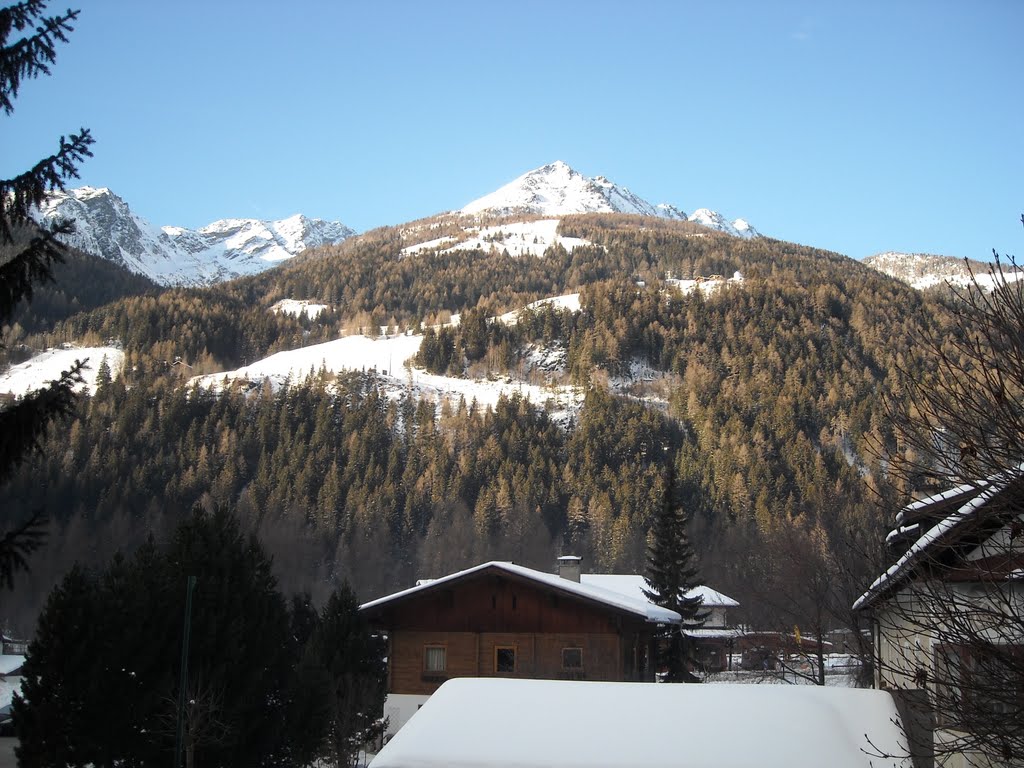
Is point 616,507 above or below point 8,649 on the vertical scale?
above

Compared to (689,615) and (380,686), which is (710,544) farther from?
(380,686)

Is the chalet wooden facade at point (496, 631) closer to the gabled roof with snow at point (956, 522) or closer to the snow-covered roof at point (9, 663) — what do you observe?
the gabled roof with snow at point (956, 522)

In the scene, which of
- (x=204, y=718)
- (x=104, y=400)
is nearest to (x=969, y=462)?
(x=204, y=718)

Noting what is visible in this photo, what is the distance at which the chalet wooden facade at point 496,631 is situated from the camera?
1158 inches

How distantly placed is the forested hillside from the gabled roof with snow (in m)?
57.0

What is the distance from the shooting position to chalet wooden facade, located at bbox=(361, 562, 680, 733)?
96.5 ft

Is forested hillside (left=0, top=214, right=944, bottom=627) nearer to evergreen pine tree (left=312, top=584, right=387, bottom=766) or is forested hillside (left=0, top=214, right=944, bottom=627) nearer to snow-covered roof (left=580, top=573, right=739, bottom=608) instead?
snow-covered roof (left=580, top=573, right=739, bottom=608)

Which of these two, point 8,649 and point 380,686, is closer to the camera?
point 380,686

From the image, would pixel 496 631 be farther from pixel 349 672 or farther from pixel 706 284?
pixel 706 284

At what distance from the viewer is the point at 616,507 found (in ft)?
359

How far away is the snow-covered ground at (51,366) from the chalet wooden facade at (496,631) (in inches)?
5335

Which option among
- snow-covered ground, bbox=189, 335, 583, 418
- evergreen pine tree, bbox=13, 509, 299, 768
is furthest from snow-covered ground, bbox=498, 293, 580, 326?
evergreen pine tree, bbox=13, 509, 299, 768

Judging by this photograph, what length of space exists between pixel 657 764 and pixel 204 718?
13690mm

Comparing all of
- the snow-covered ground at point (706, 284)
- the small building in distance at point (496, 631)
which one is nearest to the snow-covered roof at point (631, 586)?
the small building in distance at point (496, 631)
